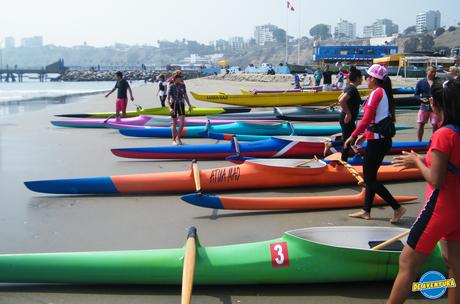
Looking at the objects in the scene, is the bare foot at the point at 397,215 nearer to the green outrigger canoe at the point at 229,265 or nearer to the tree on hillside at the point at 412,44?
the green outrigger canoe at the point at 229,265

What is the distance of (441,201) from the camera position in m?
2.56

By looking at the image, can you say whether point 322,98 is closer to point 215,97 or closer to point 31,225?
point 215,97

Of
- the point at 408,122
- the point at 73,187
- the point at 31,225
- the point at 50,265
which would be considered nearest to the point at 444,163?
the point at 50,265

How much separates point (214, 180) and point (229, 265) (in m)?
2.69

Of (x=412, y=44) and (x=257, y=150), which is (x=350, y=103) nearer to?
(x=257, y=150)

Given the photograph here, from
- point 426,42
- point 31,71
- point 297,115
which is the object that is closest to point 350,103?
point 297,115

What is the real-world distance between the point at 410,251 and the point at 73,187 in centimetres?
455

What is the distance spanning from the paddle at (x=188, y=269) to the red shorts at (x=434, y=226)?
1365 mm

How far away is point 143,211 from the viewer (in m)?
5.48

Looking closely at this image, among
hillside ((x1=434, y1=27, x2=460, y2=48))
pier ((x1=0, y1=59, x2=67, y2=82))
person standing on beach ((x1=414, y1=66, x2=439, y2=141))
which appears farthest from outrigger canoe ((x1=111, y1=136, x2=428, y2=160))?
hillside ((x1=434, y1=27, x2=460, y2=48))

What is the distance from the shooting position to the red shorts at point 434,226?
100 inches

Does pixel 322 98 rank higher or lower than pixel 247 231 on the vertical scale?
higher

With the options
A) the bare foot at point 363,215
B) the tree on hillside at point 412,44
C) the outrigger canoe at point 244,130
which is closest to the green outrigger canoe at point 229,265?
the bare foot at point 363,215

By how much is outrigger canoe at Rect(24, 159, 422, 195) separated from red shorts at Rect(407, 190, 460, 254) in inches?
139
